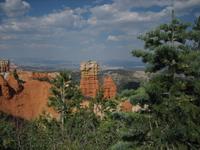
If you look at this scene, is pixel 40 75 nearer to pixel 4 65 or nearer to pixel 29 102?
pixel 4 65

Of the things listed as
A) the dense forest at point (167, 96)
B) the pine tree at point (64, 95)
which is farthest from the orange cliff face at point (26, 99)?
the dense forest at point (167, 96)

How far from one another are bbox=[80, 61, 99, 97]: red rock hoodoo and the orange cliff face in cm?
1297

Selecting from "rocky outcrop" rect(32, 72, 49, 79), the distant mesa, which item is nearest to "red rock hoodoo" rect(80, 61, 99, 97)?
the distant mesa

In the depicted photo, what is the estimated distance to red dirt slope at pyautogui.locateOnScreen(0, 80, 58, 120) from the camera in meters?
72.7

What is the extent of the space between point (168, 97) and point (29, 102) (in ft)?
198

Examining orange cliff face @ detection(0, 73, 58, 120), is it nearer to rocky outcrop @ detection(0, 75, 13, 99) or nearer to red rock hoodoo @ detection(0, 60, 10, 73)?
rocky outcrop @ detection(0, 75, 13, 99)

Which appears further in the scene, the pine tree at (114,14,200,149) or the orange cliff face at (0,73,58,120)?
the orange cliff face at (0,73,58,120)

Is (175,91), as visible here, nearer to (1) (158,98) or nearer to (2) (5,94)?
(1) (158,98)

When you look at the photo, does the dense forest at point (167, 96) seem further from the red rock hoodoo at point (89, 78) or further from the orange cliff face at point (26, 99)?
the red rock hoodoo at point (89, 78)

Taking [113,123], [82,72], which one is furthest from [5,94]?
[113,123]

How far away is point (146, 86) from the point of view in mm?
19844

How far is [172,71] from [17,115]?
56349 mm

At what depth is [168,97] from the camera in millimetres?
19562

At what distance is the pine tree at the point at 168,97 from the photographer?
18438 mm
